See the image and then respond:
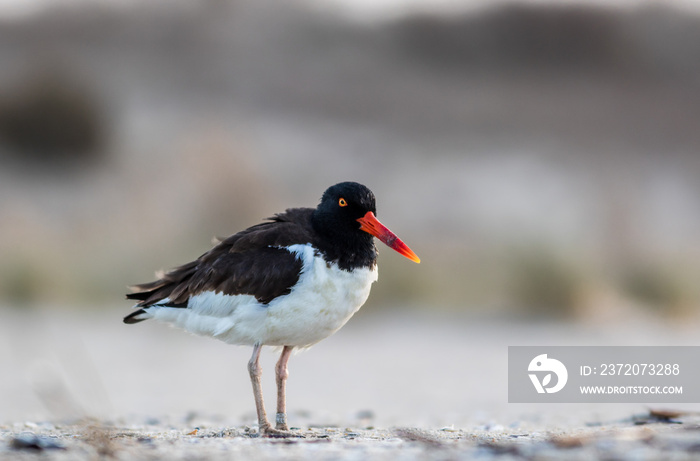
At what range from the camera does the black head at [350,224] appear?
6012 mm

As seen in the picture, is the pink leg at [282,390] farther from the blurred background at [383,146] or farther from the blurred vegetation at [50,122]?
the blurred vegetation at [50,122]

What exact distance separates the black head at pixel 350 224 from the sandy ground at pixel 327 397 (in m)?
1.31

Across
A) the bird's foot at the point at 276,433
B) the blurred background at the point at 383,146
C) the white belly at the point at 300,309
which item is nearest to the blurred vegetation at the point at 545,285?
the blurred background at the point at 383,146

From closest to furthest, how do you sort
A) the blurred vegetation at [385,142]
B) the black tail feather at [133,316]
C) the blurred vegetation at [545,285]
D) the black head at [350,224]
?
the black head at [350,224] < the black tail feather at [133,316] < the blurred vegetation at [545,285] < the blurred vegetation at [385,142]

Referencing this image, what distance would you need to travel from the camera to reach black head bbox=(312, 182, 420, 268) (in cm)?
601

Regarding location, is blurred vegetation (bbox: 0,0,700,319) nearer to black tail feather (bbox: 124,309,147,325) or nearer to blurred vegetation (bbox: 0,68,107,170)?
blurred vegetation (bbox: 0,68,107,170)

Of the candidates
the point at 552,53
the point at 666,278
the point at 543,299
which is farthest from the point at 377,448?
→ the point at 552,53

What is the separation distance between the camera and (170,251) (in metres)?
14.9

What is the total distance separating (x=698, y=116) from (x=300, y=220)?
100.0 ft

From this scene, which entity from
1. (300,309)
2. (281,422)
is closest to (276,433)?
(281,422)

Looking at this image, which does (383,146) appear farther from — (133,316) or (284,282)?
(284,282)

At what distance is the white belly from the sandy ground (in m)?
0.69

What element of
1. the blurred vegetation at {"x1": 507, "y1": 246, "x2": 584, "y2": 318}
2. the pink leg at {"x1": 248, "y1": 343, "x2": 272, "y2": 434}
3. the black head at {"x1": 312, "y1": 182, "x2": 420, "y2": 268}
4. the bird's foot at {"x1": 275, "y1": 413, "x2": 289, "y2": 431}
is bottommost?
the bird's foot at {"x1": 275, "y1": 413, "x2": 289, "y2": 431}

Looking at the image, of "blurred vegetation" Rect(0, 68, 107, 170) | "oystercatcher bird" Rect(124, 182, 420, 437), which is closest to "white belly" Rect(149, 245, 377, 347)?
"oystercatcher bird" Rect(124, 182, 420, 437)
